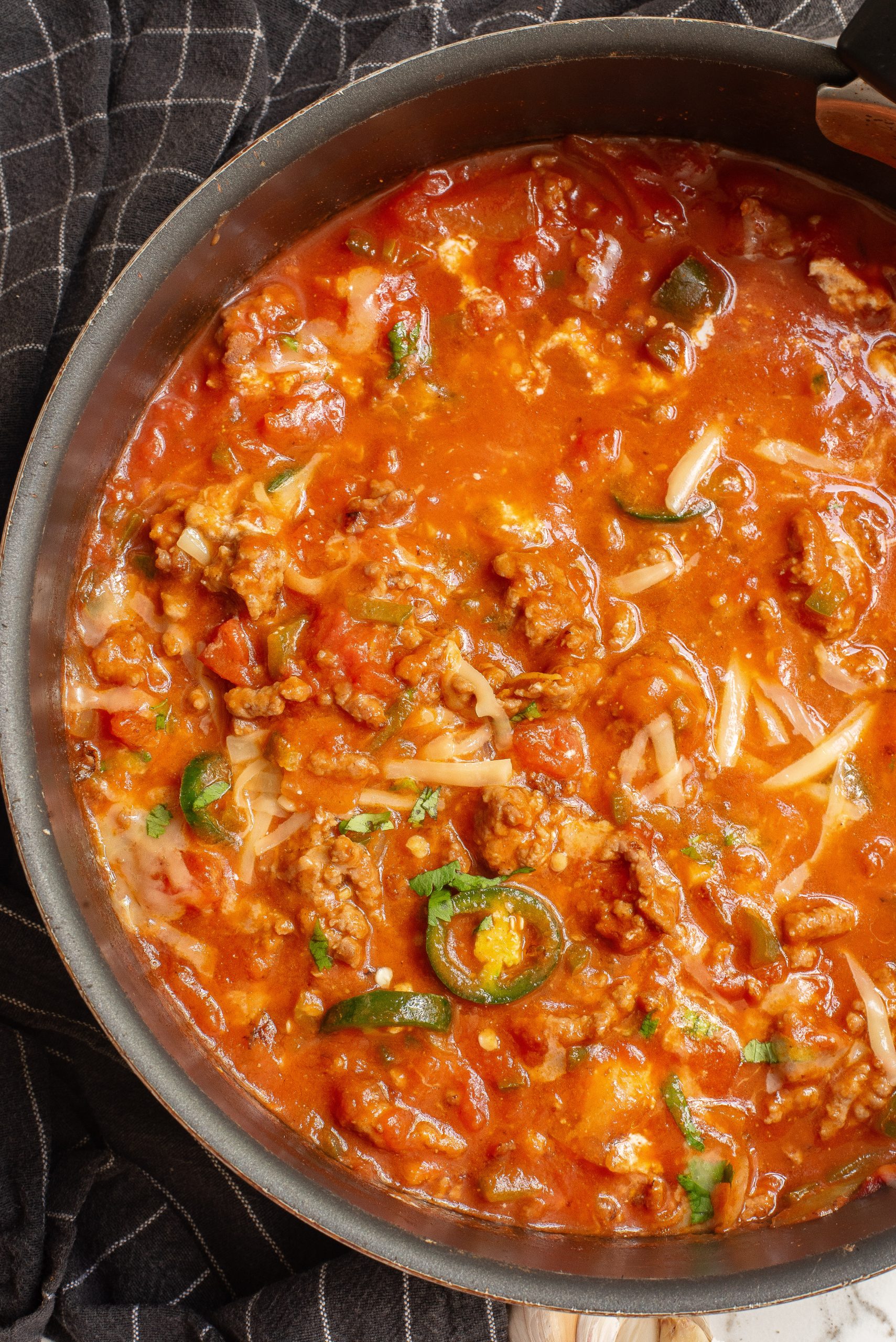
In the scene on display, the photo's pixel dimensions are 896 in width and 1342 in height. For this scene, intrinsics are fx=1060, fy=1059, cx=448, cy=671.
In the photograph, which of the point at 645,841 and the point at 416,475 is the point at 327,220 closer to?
the point at 416,475

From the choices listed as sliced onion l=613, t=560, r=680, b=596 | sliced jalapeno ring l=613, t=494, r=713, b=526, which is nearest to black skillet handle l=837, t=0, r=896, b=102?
sliced jalapeno ring l=613, t=494, r=713, b=526

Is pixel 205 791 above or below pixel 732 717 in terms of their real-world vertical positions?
below

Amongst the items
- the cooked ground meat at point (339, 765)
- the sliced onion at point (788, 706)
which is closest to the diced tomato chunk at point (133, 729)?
the cooked ground meat at point (339, 765)

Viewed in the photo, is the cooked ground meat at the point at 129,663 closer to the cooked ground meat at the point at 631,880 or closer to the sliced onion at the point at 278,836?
the sliced onion at the point at 278,836

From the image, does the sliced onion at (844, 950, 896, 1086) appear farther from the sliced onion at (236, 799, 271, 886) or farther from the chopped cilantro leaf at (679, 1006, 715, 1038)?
the sliced onion at (236, 799, 271, 886)

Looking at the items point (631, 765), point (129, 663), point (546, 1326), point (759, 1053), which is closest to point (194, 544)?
point (129, 663)

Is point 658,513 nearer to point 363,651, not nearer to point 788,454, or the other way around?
point 788,454
